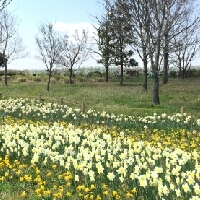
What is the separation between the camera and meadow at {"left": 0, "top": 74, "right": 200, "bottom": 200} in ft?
23.7

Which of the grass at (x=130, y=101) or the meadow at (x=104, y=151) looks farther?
the grass at (x=130, y=101)

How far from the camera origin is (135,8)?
27.6m

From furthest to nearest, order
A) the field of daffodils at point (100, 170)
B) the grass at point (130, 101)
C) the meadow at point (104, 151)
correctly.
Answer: the grass at point (130, 101) < the meadow at point (104, 151) < the field of daffodils at point (100, 170)

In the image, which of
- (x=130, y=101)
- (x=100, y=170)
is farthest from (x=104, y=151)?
(x=130, y=101)

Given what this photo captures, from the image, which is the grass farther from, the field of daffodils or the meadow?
the field of daffodils

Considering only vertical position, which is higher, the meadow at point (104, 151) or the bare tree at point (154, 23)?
the bare tree at point (154, 23)

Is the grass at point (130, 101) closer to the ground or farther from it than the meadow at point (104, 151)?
farther from it

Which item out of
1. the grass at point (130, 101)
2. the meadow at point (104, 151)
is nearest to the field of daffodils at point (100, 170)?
the meadow at point (104, 151)

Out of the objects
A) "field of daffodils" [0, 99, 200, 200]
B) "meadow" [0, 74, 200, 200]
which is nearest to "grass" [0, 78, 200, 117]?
"meadow" [0, 74, 200, 200]

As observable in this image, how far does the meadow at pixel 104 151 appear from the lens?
7.21m

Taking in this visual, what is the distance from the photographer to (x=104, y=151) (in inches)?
337

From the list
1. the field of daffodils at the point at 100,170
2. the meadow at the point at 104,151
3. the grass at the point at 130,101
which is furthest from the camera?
the grass at the point at 130,101

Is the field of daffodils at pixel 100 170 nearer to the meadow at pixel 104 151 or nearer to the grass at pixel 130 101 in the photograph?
the meadow at pixel 104 151

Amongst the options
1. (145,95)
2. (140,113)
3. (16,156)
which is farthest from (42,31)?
(16,156)
